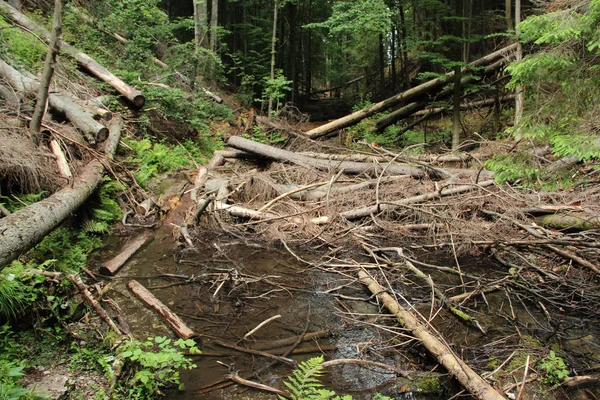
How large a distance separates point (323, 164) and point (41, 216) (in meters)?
6.32

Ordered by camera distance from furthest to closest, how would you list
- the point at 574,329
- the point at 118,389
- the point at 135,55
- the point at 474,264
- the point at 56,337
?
the point at 135,55 → the point at 474,264 → the point at 574,329 → the point at 56,337 → the point at 118,389

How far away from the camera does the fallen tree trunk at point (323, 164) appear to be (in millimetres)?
8719

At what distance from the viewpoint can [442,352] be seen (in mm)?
3430

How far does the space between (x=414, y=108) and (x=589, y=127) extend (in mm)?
9418

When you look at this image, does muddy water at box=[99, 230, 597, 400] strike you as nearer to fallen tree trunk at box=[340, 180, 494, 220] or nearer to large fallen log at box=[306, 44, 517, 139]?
fallen tree trunk at box=[340, 180, 494, 220]

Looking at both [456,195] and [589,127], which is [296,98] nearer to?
[456,195]

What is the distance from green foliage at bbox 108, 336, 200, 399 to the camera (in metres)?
2.98

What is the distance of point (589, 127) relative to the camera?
179 inches

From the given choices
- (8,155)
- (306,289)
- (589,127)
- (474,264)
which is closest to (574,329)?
(474,264)

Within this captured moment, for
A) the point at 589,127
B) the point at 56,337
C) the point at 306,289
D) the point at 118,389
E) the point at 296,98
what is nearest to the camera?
the point at 118,389

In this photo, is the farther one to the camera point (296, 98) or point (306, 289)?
point (296, 98)

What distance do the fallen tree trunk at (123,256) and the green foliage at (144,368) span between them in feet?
7.22

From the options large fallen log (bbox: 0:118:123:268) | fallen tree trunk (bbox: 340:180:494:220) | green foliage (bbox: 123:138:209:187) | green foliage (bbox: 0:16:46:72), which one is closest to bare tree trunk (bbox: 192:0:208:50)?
green foliage (bbox: 123:138:209:187)

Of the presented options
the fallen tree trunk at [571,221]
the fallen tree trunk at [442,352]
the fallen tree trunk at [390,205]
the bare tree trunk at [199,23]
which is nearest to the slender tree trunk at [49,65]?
the fallen tree trunk at [390,205]
